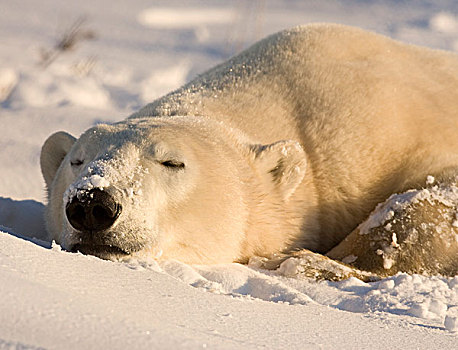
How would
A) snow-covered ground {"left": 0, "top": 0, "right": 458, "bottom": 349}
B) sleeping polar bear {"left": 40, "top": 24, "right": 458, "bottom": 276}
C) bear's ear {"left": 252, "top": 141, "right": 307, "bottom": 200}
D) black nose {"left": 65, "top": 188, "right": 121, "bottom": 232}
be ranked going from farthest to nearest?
bear's ear {"left": 252, "top": 141, "right": 307, "bottom": 200}, sleeping polar bear {"left": 40, "top": 24, "right": 458, "bottom": 276}, black nose {"left": 65, "top": 188, "right": 121, "bottom": 232}, snow-covered ground {"left": 0, "top": 0, "right": 458, "bottom": 349}

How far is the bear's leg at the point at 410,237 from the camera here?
286 centimetres

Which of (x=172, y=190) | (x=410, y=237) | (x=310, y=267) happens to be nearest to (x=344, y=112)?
(x=410, y=237)

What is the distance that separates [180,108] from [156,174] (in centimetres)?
82

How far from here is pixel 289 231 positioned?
308 cm

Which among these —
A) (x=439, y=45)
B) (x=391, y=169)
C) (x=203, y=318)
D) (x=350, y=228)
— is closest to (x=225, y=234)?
(x=350, y=228)

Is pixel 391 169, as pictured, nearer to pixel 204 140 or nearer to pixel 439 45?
pixel 204 140

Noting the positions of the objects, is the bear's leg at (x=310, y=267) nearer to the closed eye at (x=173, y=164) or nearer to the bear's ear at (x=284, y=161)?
the bear's ear at (x=284, y=161)

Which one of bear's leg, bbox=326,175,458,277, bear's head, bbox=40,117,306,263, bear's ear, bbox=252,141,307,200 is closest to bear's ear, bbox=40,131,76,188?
bear's head, bbox=40,117,306,263

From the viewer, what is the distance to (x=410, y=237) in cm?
291

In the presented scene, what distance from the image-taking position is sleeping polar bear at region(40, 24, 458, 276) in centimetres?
250

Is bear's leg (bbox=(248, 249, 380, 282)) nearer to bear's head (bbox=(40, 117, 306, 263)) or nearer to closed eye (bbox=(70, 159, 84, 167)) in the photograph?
bear's head (bbox=(40, 117, 306, 263))

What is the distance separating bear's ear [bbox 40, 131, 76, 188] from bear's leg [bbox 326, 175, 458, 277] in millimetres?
1390

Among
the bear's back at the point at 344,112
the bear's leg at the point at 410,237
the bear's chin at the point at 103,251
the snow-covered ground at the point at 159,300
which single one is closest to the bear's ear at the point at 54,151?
the snow-covered ground at the point at 159,300

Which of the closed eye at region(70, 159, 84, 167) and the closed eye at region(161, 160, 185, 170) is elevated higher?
the closed eye at region(161, 160, 185, 170)
